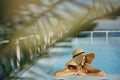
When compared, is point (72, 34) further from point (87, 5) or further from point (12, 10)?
point (12, 10)

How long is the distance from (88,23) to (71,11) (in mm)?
133

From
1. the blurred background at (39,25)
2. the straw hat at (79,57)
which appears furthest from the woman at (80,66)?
the blurred background at (39,25)

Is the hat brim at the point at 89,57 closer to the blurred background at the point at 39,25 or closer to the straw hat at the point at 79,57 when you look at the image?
the straw hat at the point at 79,57

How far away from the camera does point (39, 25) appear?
Result: 6.56 ft

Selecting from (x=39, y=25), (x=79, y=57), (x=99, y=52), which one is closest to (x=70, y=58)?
(x=79, y=57)

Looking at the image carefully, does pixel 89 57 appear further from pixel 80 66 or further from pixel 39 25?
pixel 39 25

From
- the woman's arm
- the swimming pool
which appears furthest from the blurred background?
the woman's arm

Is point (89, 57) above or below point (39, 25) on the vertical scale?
below

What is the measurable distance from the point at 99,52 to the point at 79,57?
0.13 m

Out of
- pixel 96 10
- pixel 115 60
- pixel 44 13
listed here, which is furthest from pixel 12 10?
pixel 115 60

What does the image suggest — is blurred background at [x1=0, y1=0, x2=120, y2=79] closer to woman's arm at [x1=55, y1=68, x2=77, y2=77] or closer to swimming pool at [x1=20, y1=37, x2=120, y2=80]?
swimming pool at [x1=20, y1=37, x2=120, y2=80]

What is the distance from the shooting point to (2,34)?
6.64ft

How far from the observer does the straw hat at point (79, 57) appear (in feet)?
6.49

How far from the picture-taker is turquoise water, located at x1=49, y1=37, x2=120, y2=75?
77.9 inches
